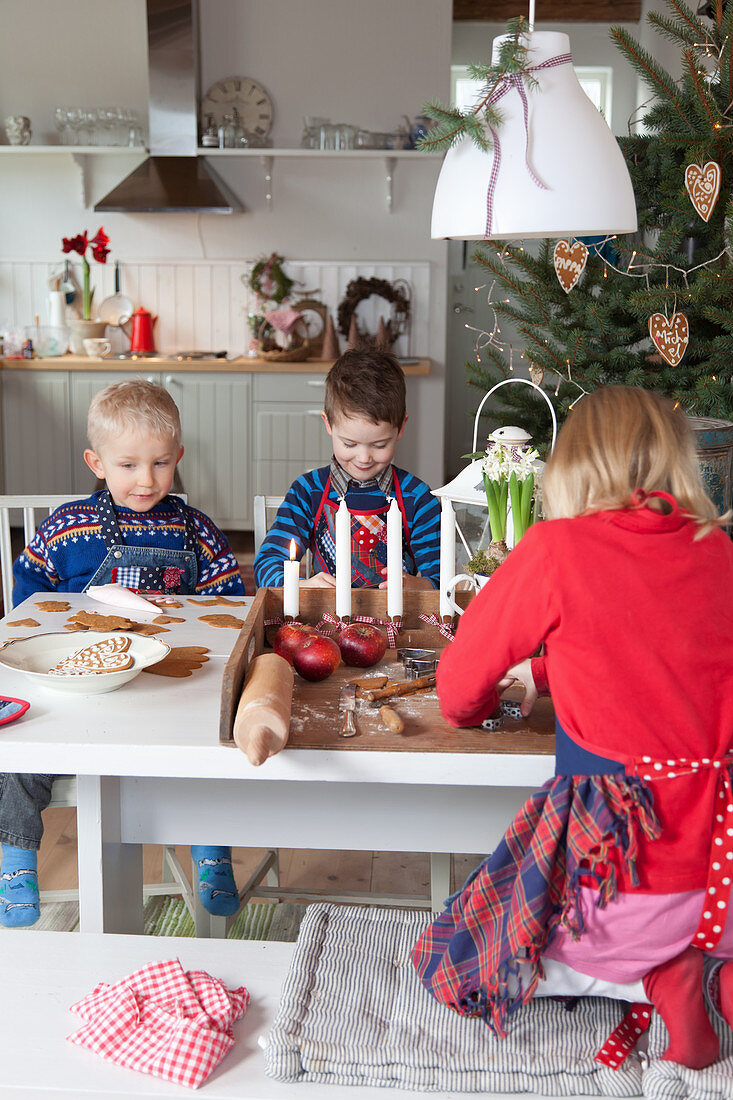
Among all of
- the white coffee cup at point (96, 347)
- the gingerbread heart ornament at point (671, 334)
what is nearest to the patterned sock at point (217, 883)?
the gingerbread heart ornament at point (671, 334)

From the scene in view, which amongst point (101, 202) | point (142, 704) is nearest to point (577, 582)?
point (142, 704)

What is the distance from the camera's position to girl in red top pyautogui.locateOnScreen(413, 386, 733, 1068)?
1.04 metres

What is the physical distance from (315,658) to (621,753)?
0.45 meters

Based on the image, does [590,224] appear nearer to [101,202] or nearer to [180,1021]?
[180,1021]

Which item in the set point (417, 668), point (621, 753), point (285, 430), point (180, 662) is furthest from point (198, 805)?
point (285, 430)

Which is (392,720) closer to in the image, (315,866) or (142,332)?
(315,866)

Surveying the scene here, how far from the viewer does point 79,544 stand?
6.80ft

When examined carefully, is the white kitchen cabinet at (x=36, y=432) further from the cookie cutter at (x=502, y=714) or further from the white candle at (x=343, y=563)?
the cookie cutter at (x=502, y=714)

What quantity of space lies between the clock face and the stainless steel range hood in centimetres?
13

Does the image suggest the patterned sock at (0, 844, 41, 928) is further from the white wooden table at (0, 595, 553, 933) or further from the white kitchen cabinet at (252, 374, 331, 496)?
the white kitchen cabinet at (252, 374, 331, 496)

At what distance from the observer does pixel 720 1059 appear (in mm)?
1021

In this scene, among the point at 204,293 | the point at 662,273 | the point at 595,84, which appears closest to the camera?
the point at 662,273

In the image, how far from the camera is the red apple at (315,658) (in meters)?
1.38

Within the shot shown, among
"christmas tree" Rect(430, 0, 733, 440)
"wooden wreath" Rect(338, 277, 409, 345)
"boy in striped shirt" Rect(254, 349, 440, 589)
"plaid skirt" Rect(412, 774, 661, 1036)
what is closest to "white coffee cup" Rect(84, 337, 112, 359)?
"wooden wreath" Rect(338, 277, 409, 345)
